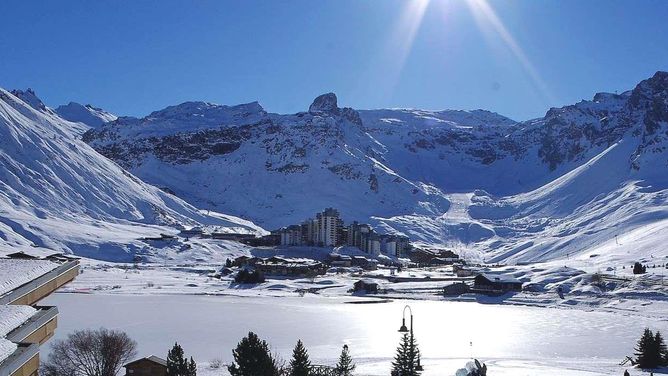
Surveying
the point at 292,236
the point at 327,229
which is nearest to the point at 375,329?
the point at 292,236

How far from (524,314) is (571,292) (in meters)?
17.2

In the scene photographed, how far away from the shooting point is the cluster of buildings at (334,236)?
557ft

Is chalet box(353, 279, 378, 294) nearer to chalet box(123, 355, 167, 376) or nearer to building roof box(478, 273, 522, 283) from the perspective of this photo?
building roof box(478, 273, 522, 283)

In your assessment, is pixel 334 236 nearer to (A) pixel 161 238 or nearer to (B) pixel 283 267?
(A) pixel 161 238

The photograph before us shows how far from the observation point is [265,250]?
15325 cm

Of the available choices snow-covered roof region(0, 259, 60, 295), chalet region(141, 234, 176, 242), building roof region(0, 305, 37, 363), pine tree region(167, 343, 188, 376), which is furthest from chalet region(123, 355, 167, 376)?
chalet region(141, 234, 176, 242)

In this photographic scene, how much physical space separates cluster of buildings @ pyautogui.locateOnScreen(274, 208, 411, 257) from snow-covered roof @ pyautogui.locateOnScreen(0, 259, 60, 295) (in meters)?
160

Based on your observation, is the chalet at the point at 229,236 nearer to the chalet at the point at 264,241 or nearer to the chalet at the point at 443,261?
the chalet at the point at 264,241

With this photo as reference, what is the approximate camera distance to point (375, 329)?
2258 inches

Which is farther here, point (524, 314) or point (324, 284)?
point (324, 284)

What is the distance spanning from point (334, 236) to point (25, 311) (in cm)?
16704

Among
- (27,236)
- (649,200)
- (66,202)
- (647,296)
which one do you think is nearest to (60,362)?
(647,296)

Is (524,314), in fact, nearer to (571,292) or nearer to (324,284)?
(571,292)

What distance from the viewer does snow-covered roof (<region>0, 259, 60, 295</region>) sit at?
632cm
